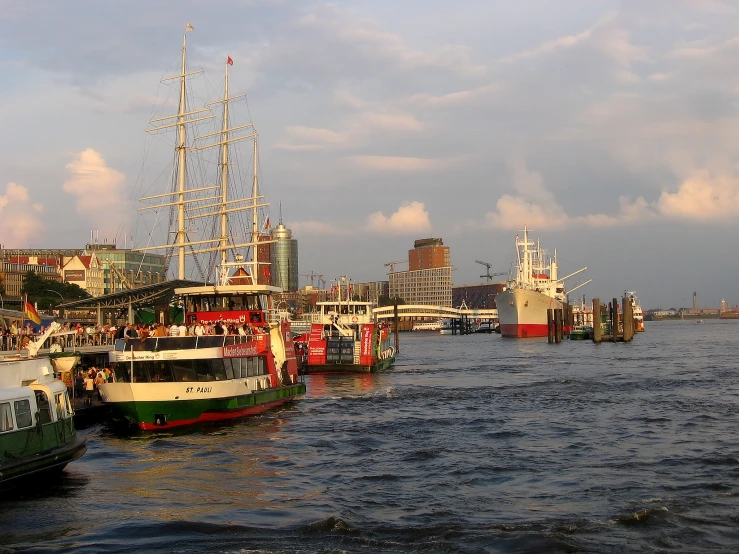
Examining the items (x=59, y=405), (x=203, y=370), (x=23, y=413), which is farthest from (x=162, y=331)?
(x=23, y=413)

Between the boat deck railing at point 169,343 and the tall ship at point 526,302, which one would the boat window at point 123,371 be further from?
the tall ship at point 526,302

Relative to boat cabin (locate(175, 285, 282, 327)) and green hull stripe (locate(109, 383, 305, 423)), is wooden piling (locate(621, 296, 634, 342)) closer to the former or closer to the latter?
boat cabin (locate(175, 285, 282, 327))

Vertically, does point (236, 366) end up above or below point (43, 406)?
above

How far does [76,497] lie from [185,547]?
5982mm

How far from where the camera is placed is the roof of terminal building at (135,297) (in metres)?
56.6

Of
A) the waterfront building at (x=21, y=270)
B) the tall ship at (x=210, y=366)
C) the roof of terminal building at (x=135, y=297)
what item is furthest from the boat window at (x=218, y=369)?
the waterfront building at (x=21, y=270)

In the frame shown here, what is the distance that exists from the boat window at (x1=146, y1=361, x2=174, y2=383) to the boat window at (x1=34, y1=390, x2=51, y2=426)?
9.77 m

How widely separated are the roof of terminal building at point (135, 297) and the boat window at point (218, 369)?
2240 cm

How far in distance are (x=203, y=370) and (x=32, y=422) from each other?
12.0 metres

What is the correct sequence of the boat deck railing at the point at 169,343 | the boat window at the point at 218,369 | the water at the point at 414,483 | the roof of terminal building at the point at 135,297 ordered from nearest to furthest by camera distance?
the water at the point at 414,483 < the boat deck railing at the point at 169,343 < the boat window at the point at 218,369 < the roof of terminal building at the point at 135,297

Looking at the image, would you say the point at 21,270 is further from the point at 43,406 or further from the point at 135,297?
the point at 43,406

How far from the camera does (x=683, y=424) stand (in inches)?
1335

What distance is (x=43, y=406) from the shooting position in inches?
914

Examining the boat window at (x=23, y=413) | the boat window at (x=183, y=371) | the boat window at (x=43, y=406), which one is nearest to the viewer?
the boat window at (x=23, y=413)
